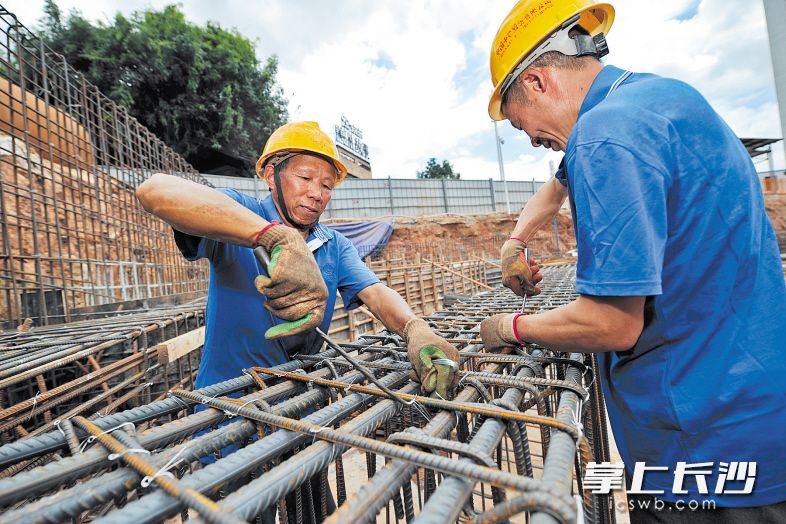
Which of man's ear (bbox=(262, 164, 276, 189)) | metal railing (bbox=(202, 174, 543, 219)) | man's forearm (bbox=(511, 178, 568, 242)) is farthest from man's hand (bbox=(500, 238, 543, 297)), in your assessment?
metal railing (bbox=(202, 174, 543, 219))

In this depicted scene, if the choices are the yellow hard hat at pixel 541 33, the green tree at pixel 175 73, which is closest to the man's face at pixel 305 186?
the yellow hard hat at pixel 541 33

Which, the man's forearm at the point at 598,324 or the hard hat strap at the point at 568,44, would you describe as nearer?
the man's forearm at the point at 598,324

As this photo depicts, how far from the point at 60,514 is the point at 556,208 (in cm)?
299

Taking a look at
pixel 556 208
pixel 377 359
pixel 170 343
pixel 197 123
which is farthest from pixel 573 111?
pixel 197 123

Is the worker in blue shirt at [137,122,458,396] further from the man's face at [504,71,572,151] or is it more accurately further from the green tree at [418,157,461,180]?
the green tree at [418,157,461,180]

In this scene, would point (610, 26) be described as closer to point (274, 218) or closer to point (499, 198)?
point (274, 218)

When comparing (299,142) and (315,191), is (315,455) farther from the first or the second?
(299,142)

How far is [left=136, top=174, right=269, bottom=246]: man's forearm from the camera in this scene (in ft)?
4.91

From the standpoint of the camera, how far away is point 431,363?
1.42 meters

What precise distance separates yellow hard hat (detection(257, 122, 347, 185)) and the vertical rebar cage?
464cm

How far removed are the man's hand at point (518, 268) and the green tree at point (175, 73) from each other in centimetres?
2366

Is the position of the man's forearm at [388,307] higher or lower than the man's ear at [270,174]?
lower

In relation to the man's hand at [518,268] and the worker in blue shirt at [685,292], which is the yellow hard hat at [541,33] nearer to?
the worker in blue shirt at [685,292]

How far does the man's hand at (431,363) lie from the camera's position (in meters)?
1.38
